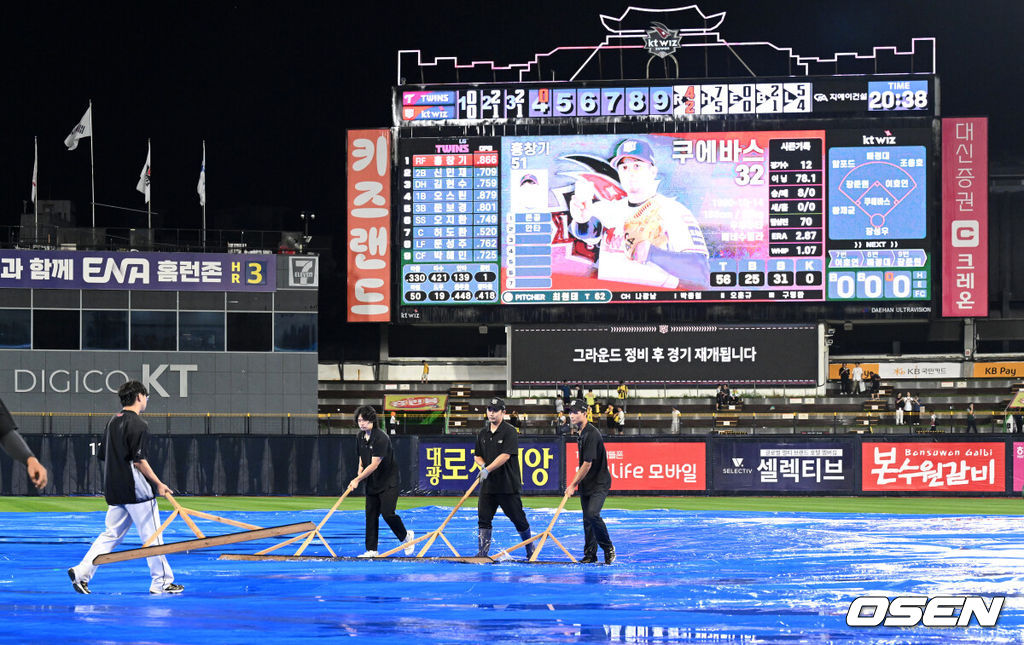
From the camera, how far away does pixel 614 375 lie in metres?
39.5

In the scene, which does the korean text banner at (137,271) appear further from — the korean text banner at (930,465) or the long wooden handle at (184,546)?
the long wooden handle at (184,546)

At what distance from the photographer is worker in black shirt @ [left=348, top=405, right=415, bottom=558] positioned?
51.0ft

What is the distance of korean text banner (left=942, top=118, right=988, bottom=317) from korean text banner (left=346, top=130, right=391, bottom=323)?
54.6ft

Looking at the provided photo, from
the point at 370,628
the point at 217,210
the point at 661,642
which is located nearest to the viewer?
the point at 661,642

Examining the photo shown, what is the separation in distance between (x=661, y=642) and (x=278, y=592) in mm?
4363

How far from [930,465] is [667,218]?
34.4ft

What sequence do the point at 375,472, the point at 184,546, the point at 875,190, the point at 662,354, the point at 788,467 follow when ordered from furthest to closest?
the point at 662,354
the point at 875,190
the point at 788,467
the point at 375,472
the point at 184,546

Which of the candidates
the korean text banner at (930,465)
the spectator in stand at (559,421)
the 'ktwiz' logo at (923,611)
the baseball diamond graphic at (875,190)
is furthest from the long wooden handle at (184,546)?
the baseball diamond graphic at (875,190)

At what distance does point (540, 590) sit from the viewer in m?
12.6

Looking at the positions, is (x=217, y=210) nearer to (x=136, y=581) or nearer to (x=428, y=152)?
(x=428, y=152)

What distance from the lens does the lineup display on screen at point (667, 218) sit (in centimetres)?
3731

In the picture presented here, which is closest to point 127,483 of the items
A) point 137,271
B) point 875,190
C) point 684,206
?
point 684,206

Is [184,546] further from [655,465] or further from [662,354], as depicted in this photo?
[662,354]

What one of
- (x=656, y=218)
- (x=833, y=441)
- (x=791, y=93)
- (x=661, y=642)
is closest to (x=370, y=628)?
(x=661, y=642)
